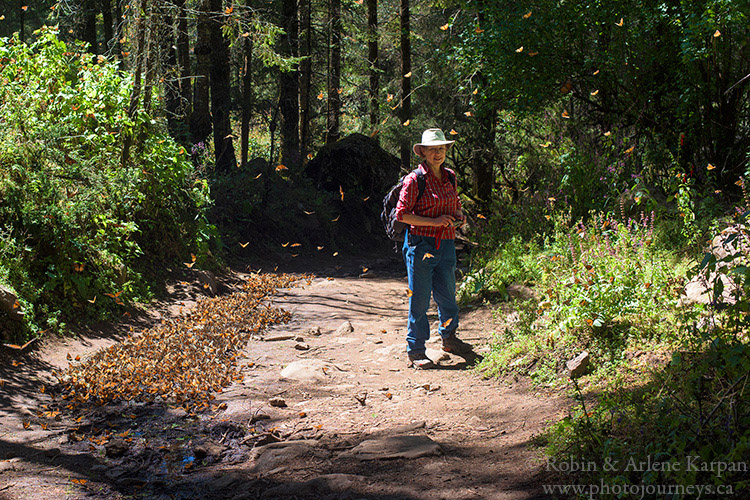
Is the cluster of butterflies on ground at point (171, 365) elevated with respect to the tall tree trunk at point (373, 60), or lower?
lower

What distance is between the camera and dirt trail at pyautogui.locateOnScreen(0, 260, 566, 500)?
3.30 meters

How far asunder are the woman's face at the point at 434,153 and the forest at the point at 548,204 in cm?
164

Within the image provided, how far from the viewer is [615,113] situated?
29.3 ft

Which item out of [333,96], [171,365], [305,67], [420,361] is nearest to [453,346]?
[420,361]

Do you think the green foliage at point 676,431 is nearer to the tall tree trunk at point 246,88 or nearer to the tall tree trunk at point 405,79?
the tall tree trunk at point 405,79

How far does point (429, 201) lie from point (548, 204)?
365 centimetres

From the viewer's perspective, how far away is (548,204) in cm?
846

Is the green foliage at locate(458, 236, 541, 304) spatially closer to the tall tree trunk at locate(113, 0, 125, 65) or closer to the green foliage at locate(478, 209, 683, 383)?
the green foliage at locate(478, 209, 683, 383)

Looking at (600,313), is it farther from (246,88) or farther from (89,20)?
(89,20)

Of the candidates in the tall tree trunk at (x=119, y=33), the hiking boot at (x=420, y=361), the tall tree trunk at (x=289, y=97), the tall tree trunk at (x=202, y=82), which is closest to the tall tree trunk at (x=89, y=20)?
the tall tree trunk at (x=119, y=33)

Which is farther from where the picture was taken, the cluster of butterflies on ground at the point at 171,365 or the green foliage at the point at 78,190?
the green foliage at the point at 78,190

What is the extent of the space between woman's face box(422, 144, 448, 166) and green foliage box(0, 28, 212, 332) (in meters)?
4.19

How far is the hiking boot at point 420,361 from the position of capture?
18.5 feet

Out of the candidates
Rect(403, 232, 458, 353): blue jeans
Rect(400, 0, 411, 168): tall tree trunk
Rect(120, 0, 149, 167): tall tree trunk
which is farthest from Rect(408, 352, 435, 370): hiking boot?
Rect(400, 0, 411, 168): tall tree trunk
